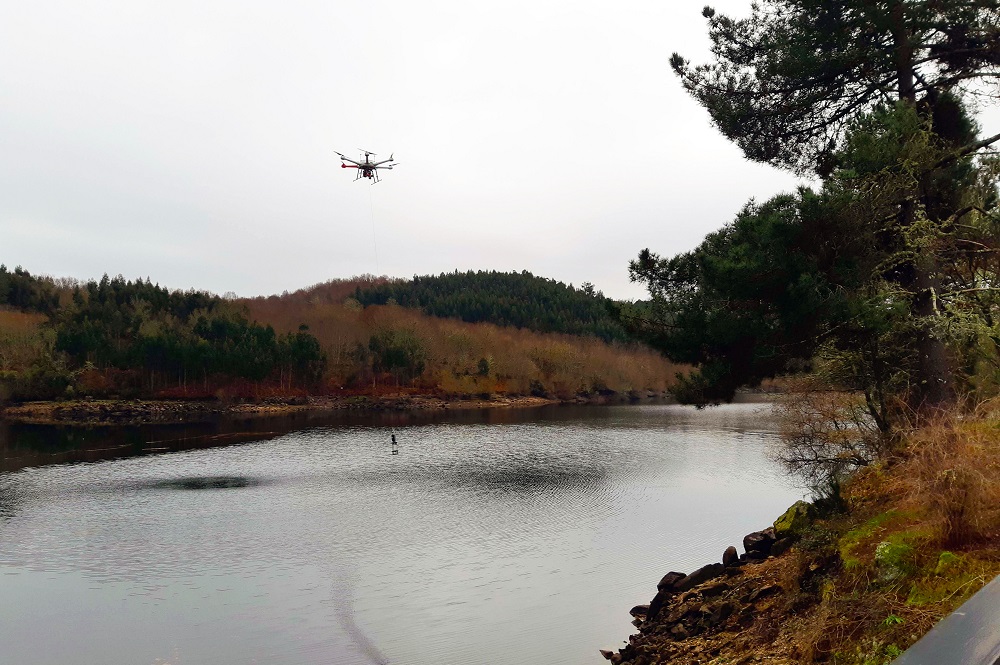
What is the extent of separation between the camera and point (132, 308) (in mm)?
87125

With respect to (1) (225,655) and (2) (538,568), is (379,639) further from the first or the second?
(2) (538,568)

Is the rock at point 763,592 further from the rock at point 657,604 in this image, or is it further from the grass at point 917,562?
the rock at point 657,604

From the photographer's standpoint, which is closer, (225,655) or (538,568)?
(225,655)

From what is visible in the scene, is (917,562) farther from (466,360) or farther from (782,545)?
(466,360)

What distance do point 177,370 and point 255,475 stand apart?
189 feet

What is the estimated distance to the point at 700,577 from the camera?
12.1 meters

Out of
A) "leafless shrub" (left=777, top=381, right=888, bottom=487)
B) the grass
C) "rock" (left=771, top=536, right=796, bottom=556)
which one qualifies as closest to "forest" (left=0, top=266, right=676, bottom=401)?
"leafless shrub" (left=777, top=381, right=888, bottom=487)

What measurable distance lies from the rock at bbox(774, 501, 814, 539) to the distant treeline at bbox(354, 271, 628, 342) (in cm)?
10646

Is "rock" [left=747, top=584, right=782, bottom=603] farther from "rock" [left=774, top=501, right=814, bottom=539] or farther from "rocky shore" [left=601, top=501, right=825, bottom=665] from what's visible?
"rock" [left=774, top=501, right=814, bottom=539]

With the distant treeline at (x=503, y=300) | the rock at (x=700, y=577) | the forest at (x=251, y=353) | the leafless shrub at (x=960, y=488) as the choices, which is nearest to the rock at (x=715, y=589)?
the rock at (x=700, y=577)

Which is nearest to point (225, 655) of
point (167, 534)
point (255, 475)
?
point (167, 534)

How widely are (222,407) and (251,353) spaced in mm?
8233

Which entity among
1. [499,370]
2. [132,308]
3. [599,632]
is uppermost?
[132,308]

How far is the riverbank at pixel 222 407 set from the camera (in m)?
67.6
